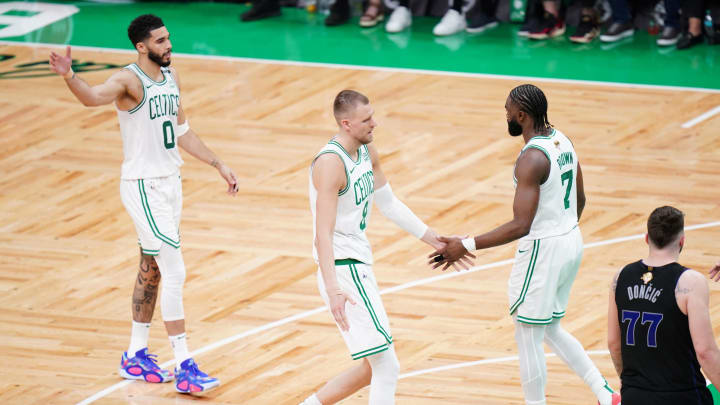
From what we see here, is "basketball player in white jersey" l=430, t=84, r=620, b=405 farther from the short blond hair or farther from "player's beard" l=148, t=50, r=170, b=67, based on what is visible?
"player's beard" l=148, t=50, r=170, b=67

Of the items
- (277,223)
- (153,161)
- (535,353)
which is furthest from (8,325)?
(535,353)

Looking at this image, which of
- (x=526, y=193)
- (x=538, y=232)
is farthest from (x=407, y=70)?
(x=526, y=193)

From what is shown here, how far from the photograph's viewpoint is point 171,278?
662 cm

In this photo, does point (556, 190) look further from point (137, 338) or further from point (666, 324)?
point (137, 338)

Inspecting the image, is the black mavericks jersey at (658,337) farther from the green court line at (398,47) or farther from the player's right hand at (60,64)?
the green court line at (398,47)

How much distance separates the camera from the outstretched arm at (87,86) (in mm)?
6086

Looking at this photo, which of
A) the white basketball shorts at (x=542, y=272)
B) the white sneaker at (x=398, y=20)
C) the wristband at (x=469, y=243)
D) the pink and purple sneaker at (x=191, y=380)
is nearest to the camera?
the white basketball shorts at (x=542, y=272)

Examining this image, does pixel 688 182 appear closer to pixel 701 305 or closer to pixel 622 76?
pixel 622 76

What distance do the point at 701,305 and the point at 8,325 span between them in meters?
4.72

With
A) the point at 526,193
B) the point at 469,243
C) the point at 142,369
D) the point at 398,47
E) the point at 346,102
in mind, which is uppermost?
the point at 346,102

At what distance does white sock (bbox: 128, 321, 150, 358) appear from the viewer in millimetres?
6855

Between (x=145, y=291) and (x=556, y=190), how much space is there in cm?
257

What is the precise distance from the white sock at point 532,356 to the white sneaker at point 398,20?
9.51 metres

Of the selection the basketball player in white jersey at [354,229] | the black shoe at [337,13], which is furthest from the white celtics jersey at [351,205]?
the black shoe at [337,13]
